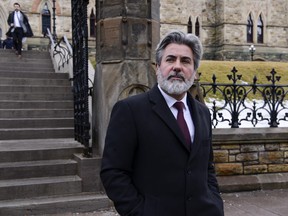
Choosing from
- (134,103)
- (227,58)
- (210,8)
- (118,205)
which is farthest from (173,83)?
(210,8)

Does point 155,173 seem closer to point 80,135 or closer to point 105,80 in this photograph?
point 105,80

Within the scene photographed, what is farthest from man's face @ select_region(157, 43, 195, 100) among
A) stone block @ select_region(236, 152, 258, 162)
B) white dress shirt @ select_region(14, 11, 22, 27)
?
white dress shirt @ select_region(14, 11, 22, 27)

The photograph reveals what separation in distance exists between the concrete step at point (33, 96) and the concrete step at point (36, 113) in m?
0.81

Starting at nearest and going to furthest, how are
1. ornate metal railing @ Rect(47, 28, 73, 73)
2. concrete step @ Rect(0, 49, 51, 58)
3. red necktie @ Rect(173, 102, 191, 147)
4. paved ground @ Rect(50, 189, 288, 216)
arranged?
red necktie @ Rect(173, 102, 191, 147), paved ground @ Rect(50, 189, 288, 216), ornate metal railing @ Rect(47, 28, 73, 73), concrete step @ Rect(0, 49, 51, 58)

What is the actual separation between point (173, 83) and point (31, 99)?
693 cm

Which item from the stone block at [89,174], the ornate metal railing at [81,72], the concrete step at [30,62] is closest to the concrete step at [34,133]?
the ornate metal railing at [81,72]

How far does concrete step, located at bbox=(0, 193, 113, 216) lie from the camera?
516 centimetres

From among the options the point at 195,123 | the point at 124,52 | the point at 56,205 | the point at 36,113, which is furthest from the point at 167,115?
the point at 36,113

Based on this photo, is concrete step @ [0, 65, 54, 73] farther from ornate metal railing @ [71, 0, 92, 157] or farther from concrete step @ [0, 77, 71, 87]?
ornate metal railing @ [71, 0, 92, 157]

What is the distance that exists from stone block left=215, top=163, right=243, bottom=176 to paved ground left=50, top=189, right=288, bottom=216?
37 centimetres

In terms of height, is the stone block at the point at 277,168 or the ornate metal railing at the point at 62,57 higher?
the ornate metal railing at the point at 62,57

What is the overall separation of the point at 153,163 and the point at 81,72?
Answer: 166 inches

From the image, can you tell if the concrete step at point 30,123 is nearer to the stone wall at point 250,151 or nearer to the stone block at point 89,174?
the stone block at point 89,174

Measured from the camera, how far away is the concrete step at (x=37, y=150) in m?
6.12
